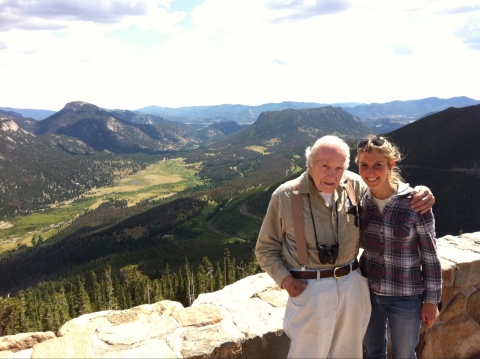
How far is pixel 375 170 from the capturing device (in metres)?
4.74

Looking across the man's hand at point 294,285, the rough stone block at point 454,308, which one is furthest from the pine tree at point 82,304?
the man's hand at point 294,285

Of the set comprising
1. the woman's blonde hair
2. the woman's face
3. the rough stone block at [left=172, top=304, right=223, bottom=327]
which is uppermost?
the woman's blonde hair

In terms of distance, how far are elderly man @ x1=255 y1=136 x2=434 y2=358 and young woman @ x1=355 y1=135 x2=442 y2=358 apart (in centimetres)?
25

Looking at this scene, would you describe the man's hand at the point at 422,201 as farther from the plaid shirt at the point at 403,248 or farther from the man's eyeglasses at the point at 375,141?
the man's eyeglasses at the point at 375,141

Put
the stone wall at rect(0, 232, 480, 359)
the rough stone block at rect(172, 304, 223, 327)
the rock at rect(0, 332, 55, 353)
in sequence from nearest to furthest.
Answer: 1. the stone wall at rect(0, 232, 480, 359)
2. the rough stone block at rect(172, 304, 223, 327)
3. the rock at rect(0, 332, 55, 353)

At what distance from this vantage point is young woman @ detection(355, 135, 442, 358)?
4.62 metres

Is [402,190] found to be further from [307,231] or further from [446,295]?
[446,295]

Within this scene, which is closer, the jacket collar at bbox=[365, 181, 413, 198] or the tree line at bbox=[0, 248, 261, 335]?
the jacket collar at bbox=[365, 181, 413, 198]

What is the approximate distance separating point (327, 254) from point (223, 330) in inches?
70.9

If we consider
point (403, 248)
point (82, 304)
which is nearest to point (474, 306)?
point (403, 248)

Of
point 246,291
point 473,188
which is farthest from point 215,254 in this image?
point 246,291

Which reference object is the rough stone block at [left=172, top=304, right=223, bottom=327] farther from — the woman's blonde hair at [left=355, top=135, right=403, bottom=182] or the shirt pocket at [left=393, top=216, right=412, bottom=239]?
the woman's blonde hair at [left=355, top=135, right=403, bottom=182]

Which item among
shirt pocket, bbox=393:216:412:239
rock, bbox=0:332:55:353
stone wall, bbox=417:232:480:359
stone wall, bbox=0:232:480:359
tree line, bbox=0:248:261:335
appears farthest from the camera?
tree line, bbox=0:248:261:335

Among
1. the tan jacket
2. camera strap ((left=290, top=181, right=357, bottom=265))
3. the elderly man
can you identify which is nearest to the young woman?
the elderly man
